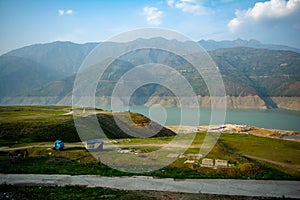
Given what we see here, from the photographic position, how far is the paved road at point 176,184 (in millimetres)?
14531

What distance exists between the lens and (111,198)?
43.9ft

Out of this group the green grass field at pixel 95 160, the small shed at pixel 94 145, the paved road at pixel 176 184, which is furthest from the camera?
the small shed at pixel 94 145

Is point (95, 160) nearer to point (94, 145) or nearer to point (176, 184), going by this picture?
point (94, 145)

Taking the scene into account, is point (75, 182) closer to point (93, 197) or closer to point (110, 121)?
point (93, 197)

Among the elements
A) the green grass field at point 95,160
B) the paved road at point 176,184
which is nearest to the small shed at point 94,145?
the green grass field at point 95,160

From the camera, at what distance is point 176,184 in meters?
16.0

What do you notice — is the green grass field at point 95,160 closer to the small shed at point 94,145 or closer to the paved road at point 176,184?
the small shed at point 94,145

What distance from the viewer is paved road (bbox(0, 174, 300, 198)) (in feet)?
47.7

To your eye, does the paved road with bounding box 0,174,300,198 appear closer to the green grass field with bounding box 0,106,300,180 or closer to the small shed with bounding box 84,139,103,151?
the green grass field with bounding box 0,106,300,180

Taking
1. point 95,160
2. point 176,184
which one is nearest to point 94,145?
point 95,160

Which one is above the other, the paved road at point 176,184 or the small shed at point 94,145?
the paved road at point 176,184

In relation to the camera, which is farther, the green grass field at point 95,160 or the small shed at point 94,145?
the small shed at point 94,145

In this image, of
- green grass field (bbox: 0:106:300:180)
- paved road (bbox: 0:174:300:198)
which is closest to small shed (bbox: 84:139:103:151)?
green grass field (bbox: 0:106:300:180)

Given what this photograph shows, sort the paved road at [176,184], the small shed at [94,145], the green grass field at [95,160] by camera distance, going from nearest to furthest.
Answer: the paved road at [176,184] < the green grass field at [95,160] < the small shed at [94,145]
